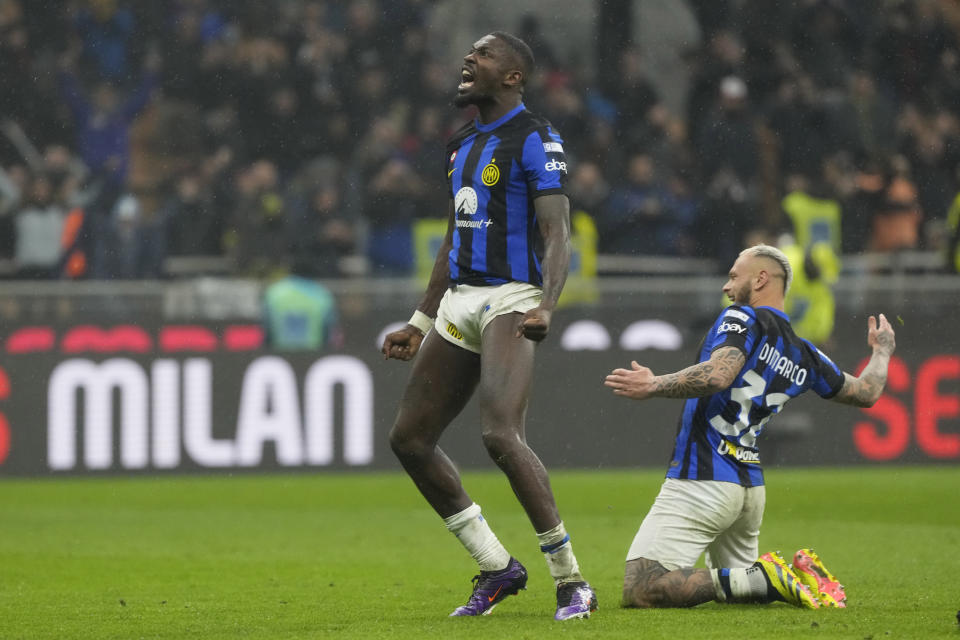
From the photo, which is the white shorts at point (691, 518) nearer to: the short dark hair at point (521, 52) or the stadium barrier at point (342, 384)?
the short dark hair at point (521, 52)

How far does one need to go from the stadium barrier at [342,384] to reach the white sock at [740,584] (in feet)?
22.2

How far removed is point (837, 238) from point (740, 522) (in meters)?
9.25

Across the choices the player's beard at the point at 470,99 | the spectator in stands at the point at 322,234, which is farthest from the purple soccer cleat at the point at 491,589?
the spectator in stands at the point at 322,234

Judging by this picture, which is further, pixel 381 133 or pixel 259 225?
pixel 381 133

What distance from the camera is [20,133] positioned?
15742mm

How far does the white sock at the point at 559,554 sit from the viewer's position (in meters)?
5.33

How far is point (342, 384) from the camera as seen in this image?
12297 mm

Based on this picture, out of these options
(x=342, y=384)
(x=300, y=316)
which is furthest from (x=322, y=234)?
(x=342, y=384)

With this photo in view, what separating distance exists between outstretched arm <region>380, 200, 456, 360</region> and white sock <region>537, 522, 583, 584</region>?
92 centimetres

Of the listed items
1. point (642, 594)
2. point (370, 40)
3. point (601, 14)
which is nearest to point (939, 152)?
point (601, 14)

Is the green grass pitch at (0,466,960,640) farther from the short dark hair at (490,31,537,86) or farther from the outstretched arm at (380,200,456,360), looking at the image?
the short dark hair at (490,31,537,86)

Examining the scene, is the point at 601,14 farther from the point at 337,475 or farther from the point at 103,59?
the point at 337,475

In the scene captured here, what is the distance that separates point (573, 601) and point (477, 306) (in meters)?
1.07

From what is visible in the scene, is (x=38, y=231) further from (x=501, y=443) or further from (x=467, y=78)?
(x=501, y=443)
